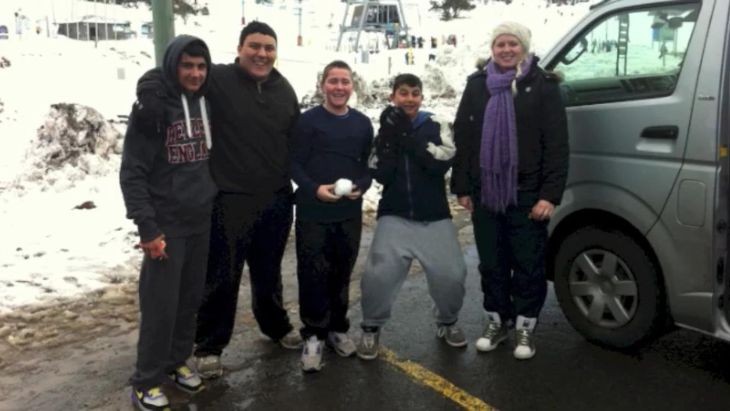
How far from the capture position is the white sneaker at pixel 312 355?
3887 mm

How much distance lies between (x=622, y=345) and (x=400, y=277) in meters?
1.35

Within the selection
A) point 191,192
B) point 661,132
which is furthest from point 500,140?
point 191,192

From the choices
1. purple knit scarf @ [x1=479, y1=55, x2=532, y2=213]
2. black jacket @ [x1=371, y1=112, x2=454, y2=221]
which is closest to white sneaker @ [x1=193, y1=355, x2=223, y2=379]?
black jacket @ [x1=371, y1=112, x2=454, y2=221]

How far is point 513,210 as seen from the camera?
12.9 ft

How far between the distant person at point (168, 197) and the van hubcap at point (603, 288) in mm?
2223

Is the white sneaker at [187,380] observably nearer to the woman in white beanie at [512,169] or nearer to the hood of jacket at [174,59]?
the hood of jacket at [174,59]

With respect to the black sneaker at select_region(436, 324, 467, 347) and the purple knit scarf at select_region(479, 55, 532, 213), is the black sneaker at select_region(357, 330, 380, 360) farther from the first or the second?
the purple knit scarf at select_region(479, 55, 532, 213)

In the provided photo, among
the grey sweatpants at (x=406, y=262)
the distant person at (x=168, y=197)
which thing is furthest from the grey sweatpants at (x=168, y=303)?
the grey sweatpants at (x=406, y=262)

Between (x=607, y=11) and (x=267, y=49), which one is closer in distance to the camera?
(x=267, y=49)

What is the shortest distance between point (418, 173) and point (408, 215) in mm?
261

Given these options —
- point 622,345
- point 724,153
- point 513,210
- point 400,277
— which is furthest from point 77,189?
point 724,153

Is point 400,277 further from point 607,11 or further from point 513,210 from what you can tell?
point 607,11

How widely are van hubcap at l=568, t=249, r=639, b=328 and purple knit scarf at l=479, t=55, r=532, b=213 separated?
25.1 inches

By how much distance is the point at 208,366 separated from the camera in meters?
3.83
